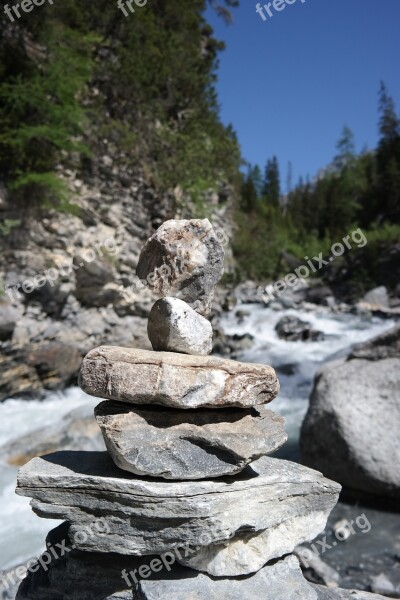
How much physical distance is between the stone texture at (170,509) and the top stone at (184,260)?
4.10 ft

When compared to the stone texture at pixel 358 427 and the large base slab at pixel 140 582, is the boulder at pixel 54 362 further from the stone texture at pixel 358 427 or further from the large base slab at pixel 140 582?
the large base slab at pixel 140 582

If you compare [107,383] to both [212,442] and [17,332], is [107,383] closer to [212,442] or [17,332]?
[212,442]

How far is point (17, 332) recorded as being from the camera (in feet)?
30.5

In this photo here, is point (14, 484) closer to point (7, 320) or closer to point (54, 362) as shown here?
point (54, 362)

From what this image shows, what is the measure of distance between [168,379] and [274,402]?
7116 millimetres

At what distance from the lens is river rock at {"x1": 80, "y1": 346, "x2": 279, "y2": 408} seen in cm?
294

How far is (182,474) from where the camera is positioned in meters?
2.93

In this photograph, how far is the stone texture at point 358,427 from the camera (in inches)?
227

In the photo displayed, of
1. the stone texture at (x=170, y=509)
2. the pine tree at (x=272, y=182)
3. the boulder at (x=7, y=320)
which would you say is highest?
the pine tree at (x=272, y=182)

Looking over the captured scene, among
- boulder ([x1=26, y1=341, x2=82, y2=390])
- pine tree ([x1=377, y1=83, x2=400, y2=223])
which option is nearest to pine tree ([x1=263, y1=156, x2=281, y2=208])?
pine tree ([x1=377, y1=83, x2=400, y2=223])

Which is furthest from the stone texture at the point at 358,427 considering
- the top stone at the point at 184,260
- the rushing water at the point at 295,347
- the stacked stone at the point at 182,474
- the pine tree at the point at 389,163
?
the pine tree at the point at 389,163

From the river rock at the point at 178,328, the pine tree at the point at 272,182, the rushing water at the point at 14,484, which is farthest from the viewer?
the pine tree at the point at 272,182

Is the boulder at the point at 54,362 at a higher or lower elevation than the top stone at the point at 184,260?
lower

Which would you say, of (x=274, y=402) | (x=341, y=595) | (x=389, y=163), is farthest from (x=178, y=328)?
(x=389, y=163)
